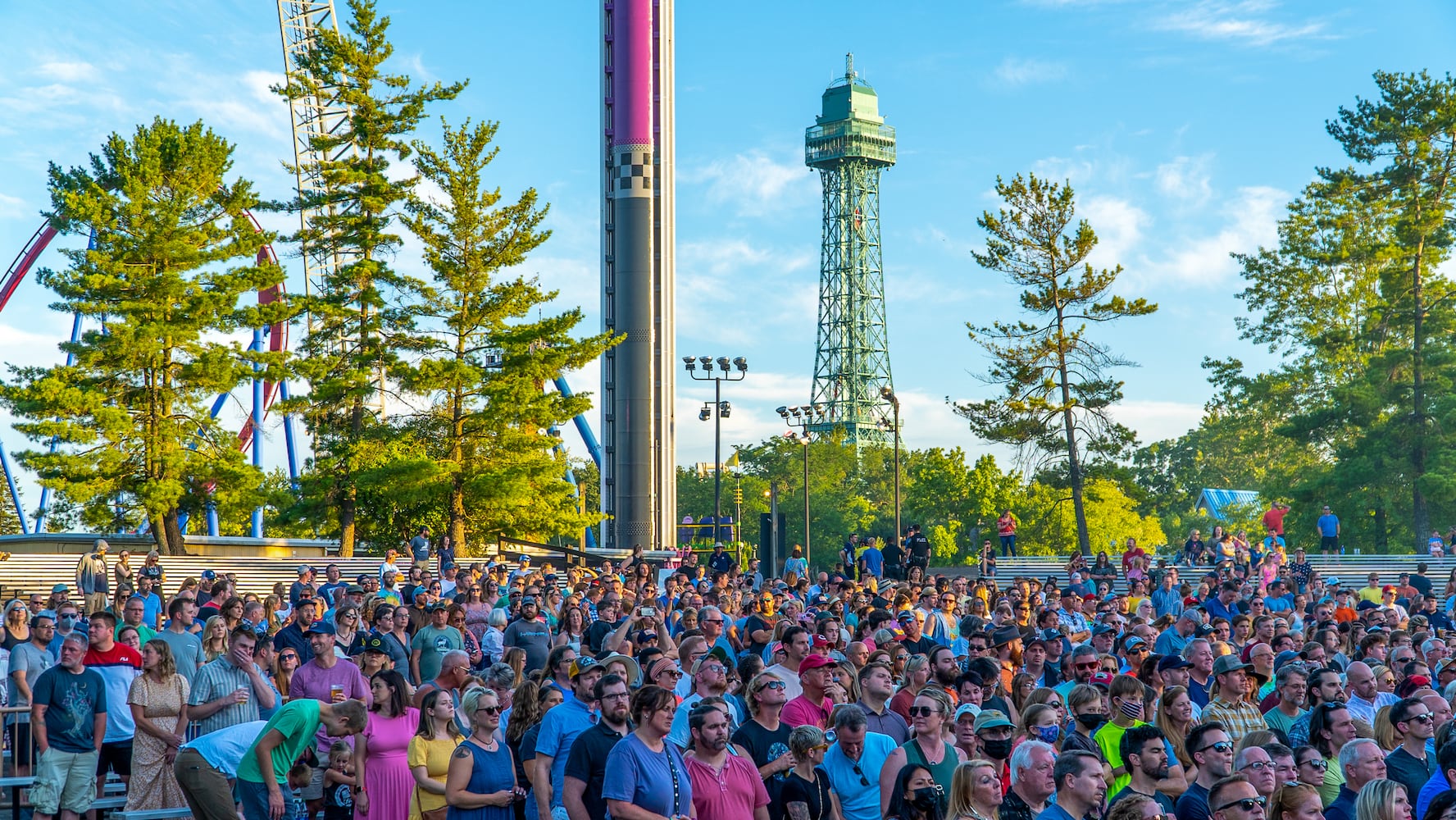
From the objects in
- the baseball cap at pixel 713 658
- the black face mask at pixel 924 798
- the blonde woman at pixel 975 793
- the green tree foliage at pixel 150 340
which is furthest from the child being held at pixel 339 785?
the green tree foliage at pixel 150 340

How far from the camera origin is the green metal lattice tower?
146375 mm

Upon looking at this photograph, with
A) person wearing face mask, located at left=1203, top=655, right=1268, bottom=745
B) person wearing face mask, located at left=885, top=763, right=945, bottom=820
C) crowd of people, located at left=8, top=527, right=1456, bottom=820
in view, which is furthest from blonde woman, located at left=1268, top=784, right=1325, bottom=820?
person wearing face mask, located at left=1203, top=655, right=1268, bottom=745

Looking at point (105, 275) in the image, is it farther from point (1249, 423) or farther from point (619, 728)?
point (1249, 423)

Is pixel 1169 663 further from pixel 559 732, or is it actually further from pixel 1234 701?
pixel 559 732

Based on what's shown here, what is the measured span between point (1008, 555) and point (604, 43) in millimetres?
22568

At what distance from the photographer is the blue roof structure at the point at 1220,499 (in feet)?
276

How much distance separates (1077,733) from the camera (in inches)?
311

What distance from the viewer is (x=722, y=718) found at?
22.8ft

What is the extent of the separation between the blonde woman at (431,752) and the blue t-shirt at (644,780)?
5.57 ft

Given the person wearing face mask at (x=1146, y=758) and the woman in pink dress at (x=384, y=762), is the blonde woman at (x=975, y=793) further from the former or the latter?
the woman in pink dress at (x=384, y=762)

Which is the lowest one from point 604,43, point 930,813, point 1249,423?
point 930,813

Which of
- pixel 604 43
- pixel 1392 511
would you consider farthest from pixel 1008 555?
pixel 604 43

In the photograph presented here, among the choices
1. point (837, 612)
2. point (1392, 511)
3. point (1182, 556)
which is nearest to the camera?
point (837, 612)

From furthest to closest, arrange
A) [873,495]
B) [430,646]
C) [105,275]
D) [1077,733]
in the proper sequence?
1. [873,495]
2. [105,275]
3. [430,646]
4. [1077,733]
